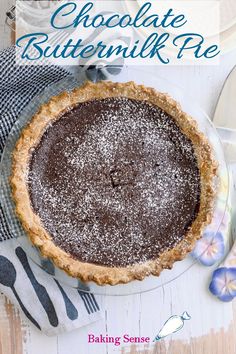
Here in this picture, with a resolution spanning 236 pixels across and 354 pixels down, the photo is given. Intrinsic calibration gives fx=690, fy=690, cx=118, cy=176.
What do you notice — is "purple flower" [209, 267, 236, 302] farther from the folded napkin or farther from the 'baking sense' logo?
the 'baking sense' logo

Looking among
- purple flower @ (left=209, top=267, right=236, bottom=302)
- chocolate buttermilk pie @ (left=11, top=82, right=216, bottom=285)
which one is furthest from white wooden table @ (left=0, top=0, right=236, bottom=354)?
chocolate buttermilk pie @ (left=11, top=82, right=216, bottom=285)

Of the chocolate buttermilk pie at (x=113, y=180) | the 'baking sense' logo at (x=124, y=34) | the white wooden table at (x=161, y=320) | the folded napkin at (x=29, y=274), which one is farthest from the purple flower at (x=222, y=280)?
the 'baking sense' logo at (x=124, y=34)

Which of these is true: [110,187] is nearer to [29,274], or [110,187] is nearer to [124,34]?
[29,274]

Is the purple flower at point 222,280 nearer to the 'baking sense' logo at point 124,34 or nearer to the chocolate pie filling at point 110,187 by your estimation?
the chocolate pie filling at point 110,187

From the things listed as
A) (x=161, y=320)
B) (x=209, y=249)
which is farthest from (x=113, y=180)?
(x=161, y=320)

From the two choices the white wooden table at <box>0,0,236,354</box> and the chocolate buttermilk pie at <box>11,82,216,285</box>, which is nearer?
the chocolate buttermilk pie at <box>11,82,216,285</box>

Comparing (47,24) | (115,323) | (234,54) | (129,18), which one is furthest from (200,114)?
(115,323)
